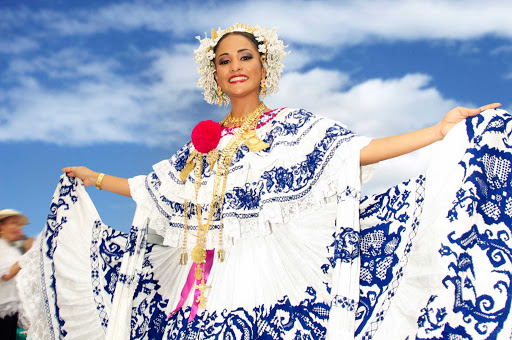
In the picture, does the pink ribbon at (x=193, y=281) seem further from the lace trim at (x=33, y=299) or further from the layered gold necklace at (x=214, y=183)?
the lace trim at (x=33, y=299)

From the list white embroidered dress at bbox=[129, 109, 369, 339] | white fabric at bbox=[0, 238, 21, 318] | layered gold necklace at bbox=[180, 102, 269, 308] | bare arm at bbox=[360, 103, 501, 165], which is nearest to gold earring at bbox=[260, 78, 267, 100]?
layered gold necklace at bbox=[180, 102, 269, 308]

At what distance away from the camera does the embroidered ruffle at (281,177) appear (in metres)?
2.83

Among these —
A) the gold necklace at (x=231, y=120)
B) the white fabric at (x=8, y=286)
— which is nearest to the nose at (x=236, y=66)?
the gold necklace at (x=231, y=120)

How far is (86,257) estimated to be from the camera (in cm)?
358

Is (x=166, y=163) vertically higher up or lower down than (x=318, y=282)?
higher up

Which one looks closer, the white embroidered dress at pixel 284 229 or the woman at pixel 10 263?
the white embroidered dress at pixel 284 229

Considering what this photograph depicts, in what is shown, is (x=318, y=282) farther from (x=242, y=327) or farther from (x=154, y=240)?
(x=154, y=240)

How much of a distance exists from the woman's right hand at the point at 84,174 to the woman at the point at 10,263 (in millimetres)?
1032

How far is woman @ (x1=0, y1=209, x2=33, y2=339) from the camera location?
4090 mm

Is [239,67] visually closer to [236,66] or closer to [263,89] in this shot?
[236,66]

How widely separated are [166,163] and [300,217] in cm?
116

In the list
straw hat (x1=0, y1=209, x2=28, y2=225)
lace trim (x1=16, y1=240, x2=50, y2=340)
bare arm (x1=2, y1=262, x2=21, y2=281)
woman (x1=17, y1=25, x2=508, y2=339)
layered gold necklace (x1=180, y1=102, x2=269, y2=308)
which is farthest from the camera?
straw hat (x1=0, y1=209, x2=28, y2=225)

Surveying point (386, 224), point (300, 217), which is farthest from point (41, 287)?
point (386, 224)

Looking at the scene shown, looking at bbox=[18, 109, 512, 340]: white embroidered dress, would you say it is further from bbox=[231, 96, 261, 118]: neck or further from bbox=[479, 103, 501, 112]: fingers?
bbox=[231, 96, 261, 118]: neck
